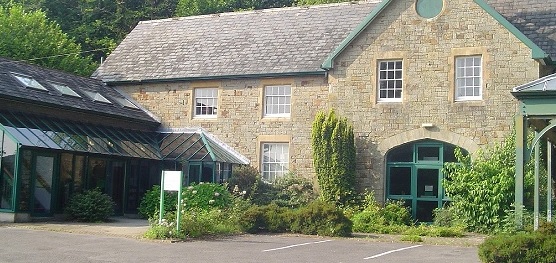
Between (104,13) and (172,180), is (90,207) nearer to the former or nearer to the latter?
(172,180)

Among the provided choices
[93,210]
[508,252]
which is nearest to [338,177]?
[93,210]

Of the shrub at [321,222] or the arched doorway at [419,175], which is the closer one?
the shrub at [321,222]

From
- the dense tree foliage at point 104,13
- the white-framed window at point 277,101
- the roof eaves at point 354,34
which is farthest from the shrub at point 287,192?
the dense tree foliage at point 104,13

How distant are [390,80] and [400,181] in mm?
3473

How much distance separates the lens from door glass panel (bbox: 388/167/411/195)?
23156 millimetres

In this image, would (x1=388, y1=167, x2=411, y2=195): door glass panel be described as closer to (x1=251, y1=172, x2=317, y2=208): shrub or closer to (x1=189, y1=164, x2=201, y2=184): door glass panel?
(x1=251, y1=172, x2=317, y2=208): shrub

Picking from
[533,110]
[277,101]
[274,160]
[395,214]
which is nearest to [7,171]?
[274,160]

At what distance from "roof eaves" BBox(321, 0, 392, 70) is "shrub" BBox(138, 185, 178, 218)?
688 cm

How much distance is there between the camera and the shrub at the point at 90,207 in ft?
69.4

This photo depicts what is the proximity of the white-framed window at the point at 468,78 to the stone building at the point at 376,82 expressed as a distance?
3 centimetres

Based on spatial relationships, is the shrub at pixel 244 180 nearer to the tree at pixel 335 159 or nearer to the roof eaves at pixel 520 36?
the tree at pixel 335 159

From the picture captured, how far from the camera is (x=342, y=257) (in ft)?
46.7

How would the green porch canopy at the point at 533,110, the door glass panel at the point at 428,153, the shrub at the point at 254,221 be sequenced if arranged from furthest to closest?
1. the door glass panel at the point at 428,153
2. the shrub at the point at 254,221
3. the green porch canopy at the point at 533,110

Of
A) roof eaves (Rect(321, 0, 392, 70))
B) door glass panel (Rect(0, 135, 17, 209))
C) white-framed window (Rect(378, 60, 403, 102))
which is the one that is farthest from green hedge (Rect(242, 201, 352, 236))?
door glass panel (Rect(0, 135, 17, 209))
